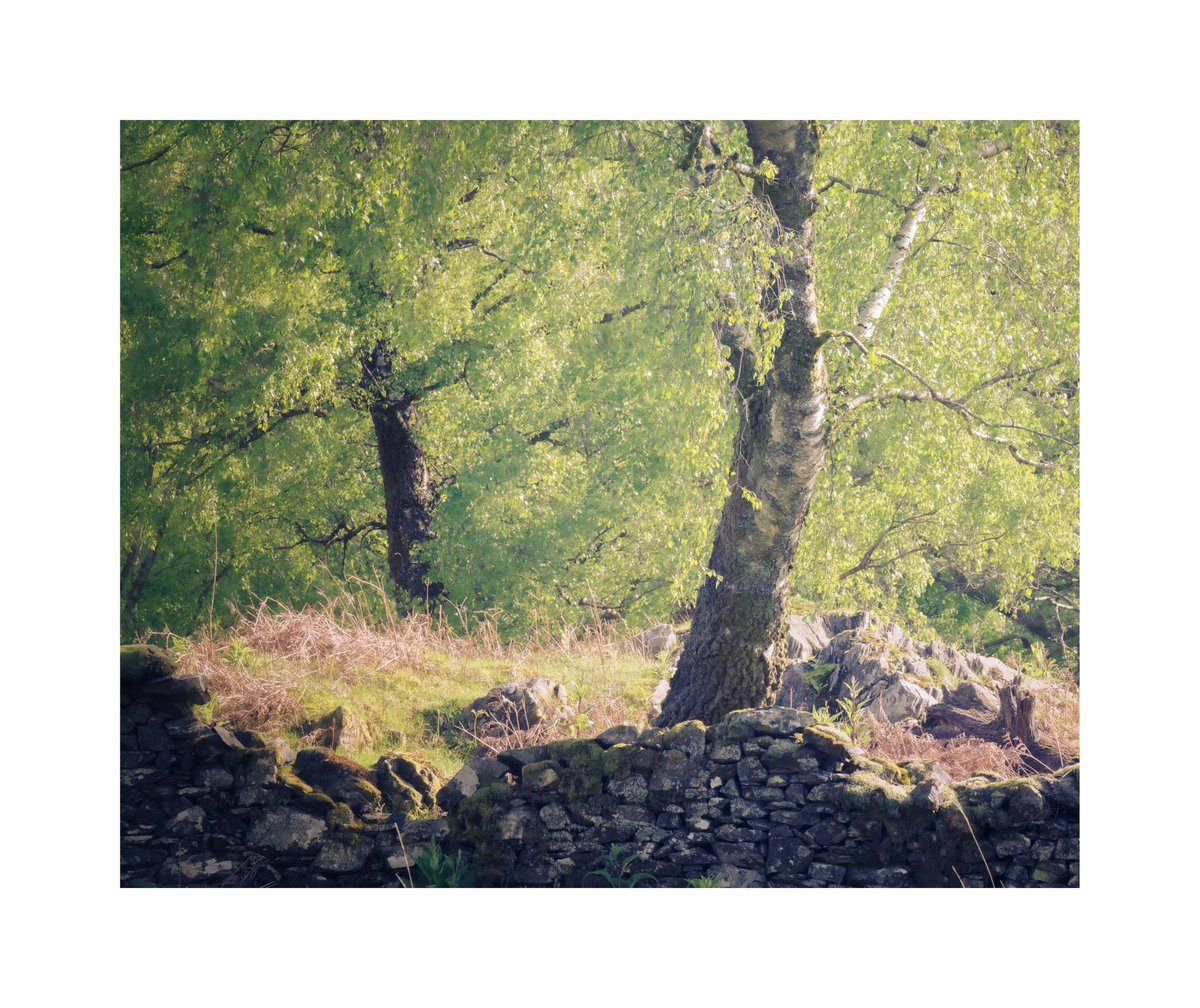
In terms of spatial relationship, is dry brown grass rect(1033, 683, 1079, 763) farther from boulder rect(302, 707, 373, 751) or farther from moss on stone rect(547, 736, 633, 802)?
boulder rect(302, 707, 373, 751)

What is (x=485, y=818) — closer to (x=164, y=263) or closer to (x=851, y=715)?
(x=851, y=715)

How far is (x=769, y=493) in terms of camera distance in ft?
16.4

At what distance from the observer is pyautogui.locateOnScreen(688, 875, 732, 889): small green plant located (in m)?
A: 4.62

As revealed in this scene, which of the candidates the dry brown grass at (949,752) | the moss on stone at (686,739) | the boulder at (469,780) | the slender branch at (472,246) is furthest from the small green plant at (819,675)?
the slender branch at (472,246)

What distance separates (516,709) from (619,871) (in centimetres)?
90

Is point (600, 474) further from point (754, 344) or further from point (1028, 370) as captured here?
point (1028, 370)

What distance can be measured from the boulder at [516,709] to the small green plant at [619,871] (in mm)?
704

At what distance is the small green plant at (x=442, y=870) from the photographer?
4.67m

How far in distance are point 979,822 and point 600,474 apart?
289 cm

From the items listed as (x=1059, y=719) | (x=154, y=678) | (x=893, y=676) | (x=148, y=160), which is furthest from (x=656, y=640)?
(x=148, y=160)

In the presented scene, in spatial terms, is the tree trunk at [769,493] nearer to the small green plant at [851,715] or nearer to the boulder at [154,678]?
the small green plant at [851,715]

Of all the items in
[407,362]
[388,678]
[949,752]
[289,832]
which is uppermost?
[407,362]

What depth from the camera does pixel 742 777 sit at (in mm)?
4668
